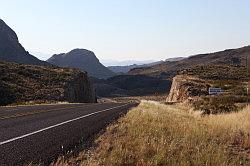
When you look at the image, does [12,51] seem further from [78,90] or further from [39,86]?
[39,86]

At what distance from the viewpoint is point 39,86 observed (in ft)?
221

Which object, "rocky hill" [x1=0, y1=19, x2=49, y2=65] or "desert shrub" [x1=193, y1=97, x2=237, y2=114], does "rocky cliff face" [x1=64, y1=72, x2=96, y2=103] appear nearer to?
"desert shrub" [x1=193, y1=97, x2=237, y2=114]

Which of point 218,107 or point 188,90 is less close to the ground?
point 218,107

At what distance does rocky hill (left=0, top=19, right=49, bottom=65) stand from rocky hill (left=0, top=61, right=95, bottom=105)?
303ft

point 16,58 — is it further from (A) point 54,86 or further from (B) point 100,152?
(B) point 100,152

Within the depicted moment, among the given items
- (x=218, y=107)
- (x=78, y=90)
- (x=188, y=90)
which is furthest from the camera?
(x=78, y=90)

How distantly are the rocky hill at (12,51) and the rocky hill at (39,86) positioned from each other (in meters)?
92.3

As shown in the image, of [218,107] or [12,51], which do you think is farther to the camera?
[12,51]

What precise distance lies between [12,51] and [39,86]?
4712 inches

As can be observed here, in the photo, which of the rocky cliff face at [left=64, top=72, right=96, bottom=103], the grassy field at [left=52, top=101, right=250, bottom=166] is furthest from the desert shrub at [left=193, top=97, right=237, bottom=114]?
the rocky cliff face at [left=64, top=72, right=96, bottom=103]

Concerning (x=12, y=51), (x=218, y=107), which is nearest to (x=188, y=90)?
(x=218, y=107)

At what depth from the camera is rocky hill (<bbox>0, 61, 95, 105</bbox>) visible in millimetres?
58344

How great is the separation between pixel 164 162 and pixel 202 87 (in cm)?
5766

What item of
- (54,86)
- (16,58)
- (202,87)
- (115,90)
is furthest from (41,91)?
(115,90)
